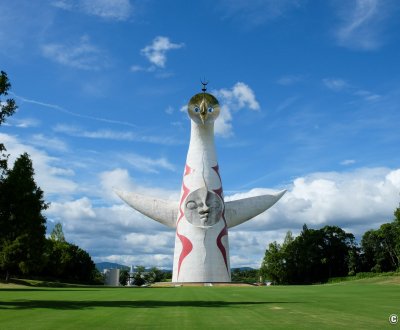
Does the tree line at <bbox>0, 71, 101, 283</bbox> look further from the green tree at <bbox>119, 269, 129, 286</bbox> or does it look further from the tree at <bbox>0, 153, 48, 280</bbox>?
the green tree at <bbox>119, 269, 129, 286</bbox>

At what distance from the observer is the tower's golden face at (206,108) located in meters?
44.8

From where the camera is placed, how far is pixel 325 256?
A: 7106cm

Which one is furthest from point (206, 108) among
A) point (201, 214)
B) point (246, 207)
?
point (246, 207)

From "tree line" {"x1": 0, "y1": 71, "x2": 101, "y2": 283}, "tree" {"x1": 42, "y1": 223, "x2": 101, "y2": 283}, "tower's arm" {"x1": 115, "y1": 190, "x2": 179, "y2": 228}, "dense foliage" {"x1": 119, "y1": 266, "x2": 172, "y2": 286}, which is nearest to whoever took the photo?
"tree line" {"x1": 0, "y1": 71, "x2": 101, "y2": 283}

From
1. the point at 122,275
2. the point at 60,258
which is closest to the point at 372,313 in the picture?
the point at 60,258

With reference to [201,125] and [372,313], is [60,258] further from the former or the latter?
[372,313]

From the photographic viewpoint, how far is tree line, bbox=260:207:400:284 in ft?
224

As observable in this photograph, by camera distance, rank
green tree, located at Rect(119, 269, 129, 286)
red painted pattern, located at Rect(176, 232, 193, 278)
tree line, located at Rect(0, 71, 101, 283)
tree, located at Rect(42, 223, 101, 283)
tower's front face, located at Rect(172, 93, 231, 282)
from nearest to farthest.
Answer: tree line, located at Rect(0, 71, 101, 283) < tower's front face, located at Rect(172, 93, 231, 282) < red painted pattern, located at Rect(176, 232, 193, 278) < tree, located at Rect(42, 223, 101, 283) < green tree, located at Rect(119, 269, 129, 286)

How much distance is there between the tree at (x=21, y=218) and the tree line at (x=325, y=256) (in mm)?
37022

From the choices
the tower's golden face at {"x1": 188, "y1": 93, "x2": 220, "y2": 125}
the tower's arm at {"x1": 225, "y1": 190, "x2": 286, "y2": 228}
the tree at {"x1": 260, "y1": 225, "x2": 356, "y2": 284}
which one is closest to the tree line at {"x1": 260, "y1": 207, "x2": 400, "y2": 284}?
the tree at {"x1": 260, "y1": 225, "x2": 356, "y2": 284}

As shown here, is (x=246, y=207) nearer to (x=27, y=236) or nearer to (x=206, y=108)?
(x=206, y=108)

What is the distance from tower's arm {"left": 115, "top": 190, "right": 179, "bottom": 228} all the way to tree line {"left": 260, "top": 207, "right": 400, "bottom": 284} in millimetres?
26781

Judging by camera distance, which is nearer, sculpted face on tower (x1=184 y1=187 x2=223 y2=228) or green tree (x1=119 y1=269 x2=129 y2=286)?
sculpted face on tower (x1=184 y1=187 x2=223 y2=228)

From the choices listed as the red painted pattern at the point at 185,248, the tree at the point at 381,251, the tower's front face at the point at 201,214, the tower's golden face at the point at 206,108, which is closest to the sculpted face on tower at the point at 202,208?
the tower's front face at the point at 201,214
